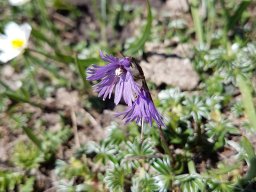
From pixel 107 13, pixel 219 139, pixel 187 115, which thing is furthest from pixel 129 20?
pixel 219 139

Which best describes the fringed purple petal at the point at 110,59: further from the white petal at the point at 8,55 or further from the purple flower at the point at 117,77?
the white petal at the point at 8,55

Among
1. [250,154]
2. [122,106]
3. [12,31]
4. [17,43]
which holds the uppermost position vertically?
[12,31]

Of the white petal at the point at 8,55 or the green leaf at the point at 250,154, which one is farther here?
the white petal at the point at 8,55

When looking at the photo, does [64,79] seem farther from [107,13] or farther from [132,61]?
[132,61]

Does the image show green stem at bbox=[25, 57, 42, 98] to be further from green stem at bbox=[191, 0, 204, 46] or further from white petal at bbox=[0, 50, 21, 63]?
green stem at bbox=[191, 0, 204, 46]

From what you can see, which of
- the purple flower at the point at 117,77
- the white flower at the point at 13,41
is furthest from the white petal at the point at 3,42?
the purple flower at the point at 117,77

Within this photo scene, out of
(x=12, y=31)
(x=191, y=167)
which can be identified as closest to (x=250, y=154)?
(x=191, y=167)

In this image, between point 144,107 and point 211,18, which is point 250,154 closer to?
point 144,107
